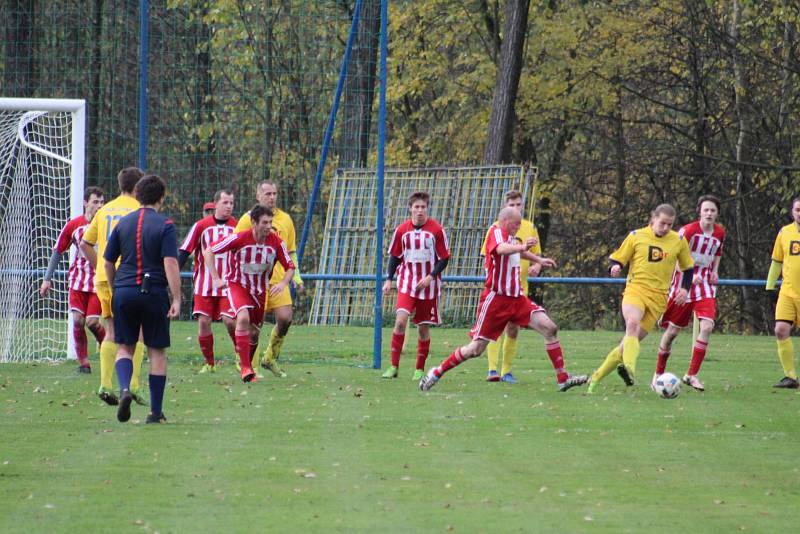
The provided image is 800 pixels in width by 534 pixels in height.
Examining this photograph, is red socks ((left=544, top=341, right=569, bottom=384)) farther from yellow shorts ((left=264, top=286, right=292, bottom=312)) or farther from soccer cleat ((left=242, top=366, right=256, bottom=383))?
soccer cleat ((left=242, top=366, right=256, bottom=383))

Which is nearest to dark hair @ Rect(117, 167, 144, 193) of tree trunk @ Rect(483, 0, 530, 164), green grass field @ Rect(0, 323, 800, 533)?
green grass field @ Rect(0, 323, 800, 533)

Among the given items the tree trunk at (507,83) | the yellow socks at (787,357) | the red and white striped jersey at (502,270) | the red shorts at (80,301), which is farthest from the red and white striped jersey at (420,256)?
the tree trunk at (507,83)

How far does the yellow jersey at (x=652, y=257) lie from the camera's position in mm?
13406

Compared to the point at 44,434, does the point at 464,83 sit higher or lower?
higher

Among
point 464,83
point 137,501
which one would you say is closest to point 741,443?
point 137,501

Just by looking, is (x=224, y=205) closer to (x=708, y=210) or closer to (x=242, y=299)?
(x=242, y=299)

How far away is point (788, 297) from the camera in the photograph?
14570mm

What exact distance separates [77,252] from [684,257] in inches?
265

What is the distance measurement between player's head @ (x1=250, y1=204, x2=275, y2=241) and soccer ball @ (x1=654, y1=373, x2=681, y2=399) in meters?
4.23

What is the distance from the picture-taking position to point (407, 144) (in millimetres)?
38312

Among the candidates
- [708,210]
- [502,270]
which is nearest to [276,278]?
[502,270]

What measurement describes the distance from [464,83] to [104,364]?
24852 mm

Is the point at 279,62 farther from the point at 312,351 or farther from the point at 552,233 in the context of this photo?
the point at 552,233

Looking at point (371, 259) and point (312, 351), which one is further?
point (371, 259)
